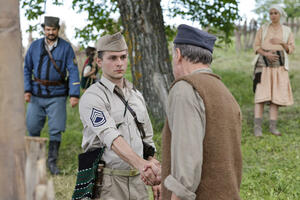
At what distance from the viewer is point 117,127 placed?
3502 millimetres

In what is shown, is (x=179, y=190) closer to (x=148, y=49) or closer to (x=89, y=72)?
(x=148, y=49)

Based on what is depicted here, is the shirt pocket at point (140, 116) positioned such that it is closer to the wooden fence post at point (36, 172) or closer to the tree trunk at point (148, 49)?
the wooden fence post at point (36, 172)

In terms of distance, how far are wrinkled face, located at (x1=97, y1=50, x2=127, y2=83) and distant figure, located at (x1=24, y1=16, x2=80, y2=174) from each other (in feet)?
10.9

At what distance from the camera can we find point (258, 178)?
21.4 ft

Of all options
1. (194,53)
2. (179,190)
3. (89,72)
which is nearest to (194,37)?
(194,53)

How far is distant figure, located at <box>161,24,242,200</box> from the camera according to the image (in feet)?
8.16

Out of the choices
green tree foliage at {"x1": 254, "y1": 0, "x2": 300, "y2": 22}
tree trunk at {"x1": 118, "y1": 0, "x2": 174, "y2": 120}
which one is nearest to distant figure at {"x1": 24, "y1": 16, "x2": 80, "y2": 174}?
tree trunk at {"x1": 118, "y1": 0, "x2": 174, "y2": 120}

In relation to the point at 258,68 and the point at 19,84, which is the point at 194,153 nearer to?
the point at 19,84

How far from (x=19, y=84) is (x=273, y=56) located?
7590 mm

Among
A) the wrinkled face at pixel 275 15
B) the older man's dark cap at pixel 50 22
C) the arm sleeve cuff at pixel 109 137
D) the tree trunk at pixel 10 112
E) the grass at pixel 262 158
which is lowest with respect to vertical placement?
the grass at pixel 262 158

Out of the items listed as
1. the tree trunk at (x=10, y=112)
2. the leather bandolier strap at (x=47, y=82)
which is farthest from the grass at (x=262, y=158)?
the tree trunk at (x=10, y=112)

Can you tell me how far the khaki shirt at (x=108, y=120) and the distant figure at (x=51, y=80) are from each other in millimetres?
3419

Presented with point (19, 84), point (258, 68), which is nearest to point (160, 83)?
point (258, 68)

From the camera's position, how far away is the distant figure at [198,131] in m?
2.49
